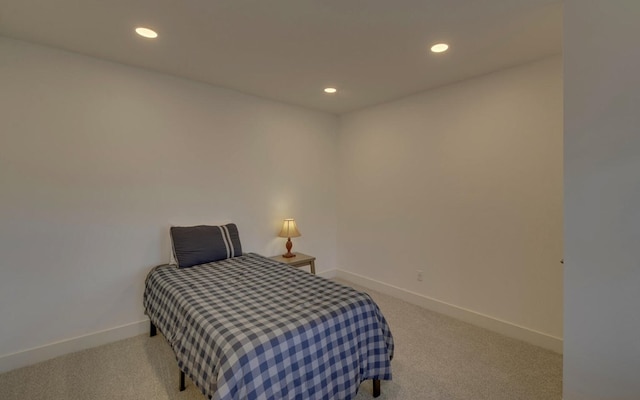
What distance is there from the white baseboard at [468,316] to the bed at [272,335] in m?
1.40

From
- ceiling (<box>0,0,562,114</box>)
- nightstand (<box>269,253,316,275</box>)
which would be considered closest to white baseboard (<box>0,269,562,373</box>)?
nightstand (<box>269,253,316,275</box>)

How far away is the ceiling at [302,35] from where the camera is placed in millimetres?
1766

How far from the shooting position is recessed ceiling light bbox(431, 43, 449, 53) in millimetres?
2221

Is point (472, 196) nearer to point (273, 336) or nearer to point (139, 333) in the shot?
point (273, 336)

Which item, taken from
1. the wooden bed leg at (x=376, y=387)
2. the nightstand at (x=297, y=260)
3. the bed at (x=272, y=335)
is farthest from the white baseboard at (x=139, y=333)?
the wooden bed leg at (x=376, y=387)

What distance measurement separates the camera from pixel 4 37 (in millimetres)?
2133

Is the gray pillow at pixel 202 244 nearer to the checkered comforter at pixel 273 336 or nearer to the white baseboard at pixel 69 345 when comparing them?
the checkered comforter at pixel 273 336

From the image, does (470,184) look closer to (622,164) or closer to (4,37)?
(622,164)

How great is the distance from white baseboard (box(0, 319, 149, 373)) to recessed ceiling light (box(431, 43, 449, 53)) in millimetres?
3431

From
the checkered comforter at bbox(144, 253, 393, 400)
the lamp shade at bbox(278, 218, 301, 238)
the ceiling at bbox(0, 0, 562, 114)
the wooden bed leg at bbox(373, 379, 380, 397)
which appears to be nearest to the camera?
the checkered comforter at bbox(144, 253, 393, 400)

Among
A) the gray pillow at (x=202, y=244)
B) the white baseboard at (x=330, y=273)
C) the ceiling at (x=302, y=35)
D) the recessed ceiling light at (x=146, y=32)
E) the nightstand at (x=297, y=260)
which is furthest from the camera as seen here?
the white baseboard at (x=330, y=273)

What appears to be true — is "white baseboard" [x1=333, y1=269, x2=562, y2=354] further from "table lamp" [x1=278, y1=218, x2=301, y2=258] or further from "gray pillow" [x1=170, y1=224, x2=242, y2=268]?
"gray pillow" [x1=170, y1=224, x2=242, y2=268]

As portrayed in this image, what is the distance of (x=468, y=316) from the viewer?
2.94 metres

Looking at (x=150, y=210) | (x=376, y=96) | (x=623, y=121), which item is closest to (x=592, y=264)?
(x=623, y=121)
